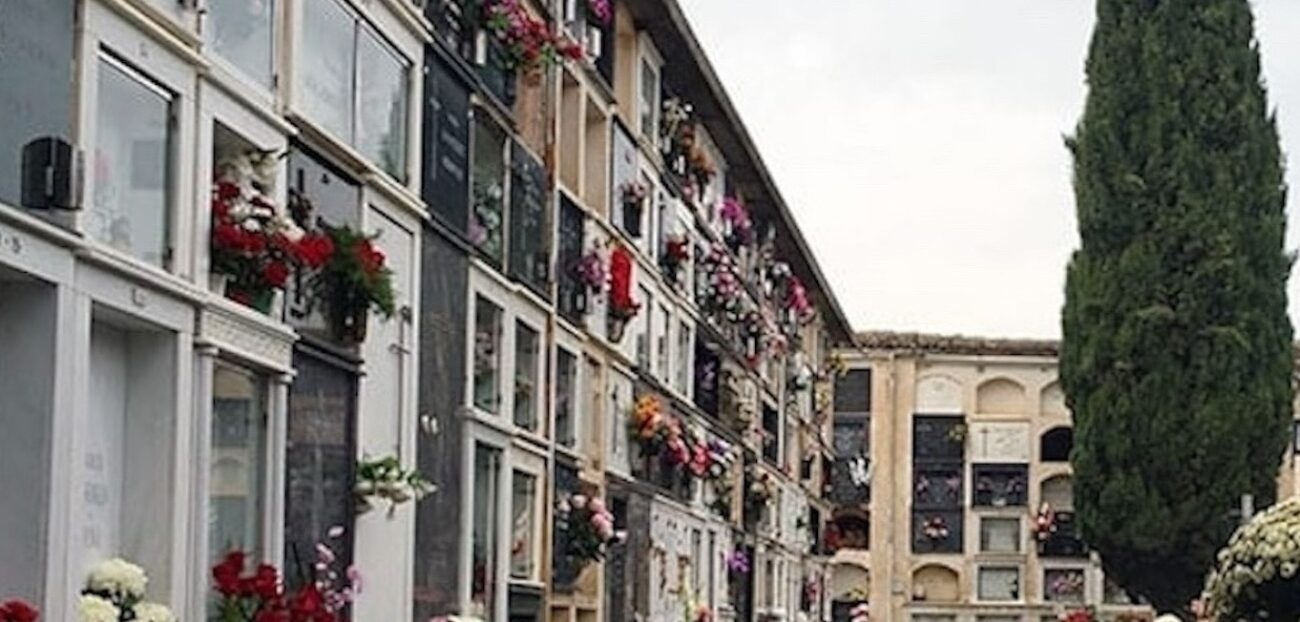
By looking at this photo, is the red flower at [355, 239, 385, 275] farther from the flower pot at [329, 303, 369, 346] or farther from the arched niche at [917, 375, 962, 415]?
the arched niche at [917, 375, 962, 415]

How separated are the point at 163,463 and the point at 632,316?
1572 centimetres

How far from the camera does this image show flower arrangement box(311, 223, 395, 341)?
15461mm

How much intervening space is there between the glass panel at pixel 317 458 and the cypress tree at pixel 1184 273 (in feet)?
102

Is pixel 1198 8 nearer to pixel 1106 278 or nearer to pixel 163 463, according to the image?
pixel 1106 278

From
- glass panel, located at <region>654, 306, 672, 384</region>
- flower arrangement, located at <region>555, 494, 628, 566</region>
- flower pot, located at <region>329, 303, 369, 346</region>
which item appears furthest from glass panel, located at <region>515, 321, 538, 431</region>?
glass panel, located at <region>654, 306, 672, 384</region>

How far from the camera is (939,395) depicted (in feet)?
218

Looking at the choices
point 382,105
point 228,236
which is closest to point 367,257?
point 382,105

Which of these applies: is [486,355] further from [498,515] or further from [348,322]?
[348,322]

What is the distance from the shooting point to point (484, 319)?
2112cm

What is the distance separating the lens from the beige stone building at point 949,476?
65750 millimetres

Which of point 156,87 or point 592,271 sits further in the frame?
point 592,271

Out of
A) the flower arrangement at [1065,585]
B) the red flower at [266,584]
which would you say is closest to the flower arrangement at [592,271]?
the red flower at [266,584]

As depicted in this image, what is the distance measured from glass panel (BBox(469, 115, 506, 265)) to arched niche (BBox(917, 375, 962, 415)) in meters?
45.4

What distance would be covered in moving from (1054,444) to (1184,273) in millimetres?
20340
